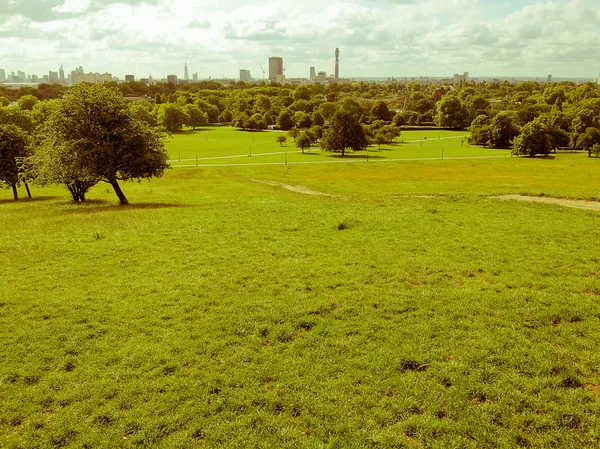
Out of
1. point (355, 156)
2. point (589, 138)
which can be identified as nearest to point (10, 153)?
point (355, 156)

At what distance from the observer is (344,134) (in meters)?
96.9

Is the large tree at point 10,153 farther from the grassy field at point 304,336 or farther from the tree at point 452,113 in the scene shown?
the tree at point 452,113

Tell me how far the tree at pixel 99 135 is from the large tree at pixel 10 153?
515 inches

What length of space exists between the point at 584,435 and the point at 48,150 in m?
34.8

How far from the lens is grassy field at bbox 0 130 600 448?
8.29 metres

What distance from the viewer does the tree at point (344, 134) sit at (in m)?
96.9

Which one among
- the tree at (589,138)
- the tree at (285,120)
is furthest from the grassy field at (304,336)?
the tree at (285,120)

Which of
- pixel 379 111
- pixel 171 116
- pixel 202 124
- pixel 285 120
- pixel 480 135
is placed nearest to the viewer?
pixel 480 135

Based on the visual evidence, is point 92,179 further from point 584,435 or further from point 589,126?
point 589,126

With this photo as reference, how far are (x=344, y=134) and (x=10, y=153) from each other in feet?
229

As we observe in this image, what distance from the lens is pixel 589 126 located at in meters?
105

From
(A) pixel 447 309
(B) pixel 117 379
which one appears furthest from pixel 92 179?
(A) pixel 447 309

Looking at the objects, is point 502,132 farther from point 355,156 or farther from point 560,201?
point 560,201

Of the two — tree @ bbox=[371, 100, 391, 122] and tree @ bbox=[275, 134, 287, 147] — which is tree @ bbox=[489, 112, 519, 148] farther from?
tree @ bbox=[371, 100, 391, 122]
